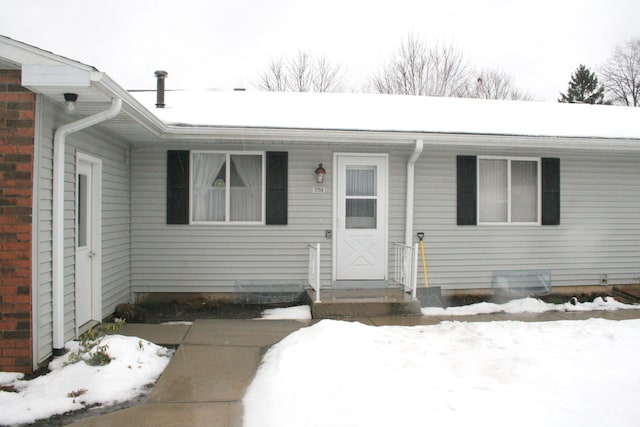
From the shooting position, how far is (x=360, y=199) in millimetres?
7934

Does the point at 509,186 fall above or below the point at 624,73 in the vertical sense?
below

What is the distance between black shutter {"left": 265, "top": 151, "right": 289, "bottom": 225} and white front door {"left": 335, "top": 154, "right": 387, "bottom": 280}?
827 mm

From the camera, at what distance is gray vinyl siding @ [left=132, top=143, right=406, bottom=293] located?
7609 mm

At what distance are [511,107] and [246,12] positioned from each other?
1170 cm

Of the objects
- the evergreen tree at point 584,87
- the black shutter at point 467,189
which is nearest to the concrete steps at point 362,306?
the black shutter at point 467,189

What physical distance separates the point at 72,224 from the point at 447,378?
13.7ft

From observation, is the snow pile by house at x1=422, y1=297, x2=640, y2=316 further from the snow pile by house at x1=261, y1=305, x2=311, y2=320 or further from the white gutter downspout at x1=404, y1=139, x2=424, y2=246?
the snow pile by house at x1=261, y1=305, x2=311, y2=320

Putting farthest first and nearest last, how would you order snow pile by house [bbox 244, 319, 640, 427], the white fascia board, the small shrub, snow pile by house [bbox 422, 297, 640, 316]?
snow pile by house [bbox 422, 297, 640, 316]
the small shrub
the white fascia board
snow pile by house [bbox 244, 319, 640, 427]

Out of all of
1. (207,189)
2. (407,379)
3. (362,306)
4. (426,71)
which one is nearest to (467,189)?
(362,306)

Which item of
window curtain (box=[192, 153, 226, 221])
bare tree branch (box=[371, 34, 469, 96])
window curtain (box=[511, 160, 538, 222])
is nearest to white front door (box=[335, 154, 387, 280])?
window curtain (box=[192, 153, 226, 221])

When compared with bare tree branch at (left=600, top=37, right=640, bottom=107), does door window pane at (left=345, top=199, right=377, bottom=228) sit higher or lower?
lower

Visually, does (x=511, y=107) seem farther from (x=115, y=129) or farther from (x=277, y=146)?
(x=115, y=129)

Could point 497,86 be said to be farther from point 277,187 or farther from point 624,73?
point 277,187

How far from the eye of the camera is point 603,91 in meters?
35.8
